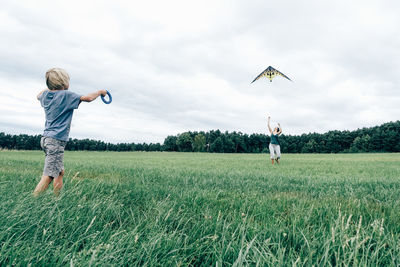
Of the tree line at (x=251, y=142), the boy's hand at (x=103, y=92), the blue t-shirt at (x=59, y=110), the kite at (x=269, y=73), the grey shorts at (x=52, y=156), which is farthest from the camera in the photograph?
the tree line at (x=251, y=142)

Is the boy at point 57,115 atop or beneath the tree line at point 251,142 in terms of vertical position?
beneath

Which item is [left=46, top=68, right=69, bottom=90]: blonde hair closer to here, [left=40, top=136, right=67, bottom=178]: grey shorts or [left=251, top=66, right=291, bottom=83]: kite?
[left=40, top=136, right=67, bottom=178]: grey shorts

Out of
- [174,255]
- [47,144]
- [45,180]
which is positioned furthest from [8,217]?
[47,144]

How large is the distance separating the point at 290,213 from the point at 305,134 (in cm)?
11454

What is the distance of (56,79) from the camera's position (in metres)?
3.75

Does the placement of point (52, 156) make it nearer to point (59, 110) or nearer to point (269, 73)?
point (59, 110)

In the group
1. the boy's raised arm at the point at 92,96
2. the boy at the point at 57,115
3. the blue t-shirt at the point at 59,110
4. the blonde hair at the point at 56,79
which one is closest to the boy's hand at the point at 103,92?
the boy's raised arm at the point at 92,96

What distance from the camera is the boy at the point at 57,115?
12.0 ft

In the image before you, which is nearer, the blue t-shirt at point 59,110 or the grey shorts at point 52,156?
the grey shorts at point 52,156

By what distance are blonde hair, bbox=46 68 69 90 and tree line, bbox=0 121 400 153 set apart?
9448 cm

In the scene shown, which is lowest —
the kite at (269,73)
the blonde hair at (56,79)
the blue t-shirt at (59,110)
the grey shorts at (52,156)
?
the grey shorts at (52,156)

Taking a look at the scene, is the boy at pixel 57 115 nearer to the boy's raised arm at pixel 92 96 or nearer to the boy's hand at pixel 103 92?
the boy's raised arm at pixel 92 96

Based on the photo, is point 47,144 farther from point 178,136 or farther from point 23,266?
point 178,136

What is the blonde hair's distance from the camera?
3.74m
